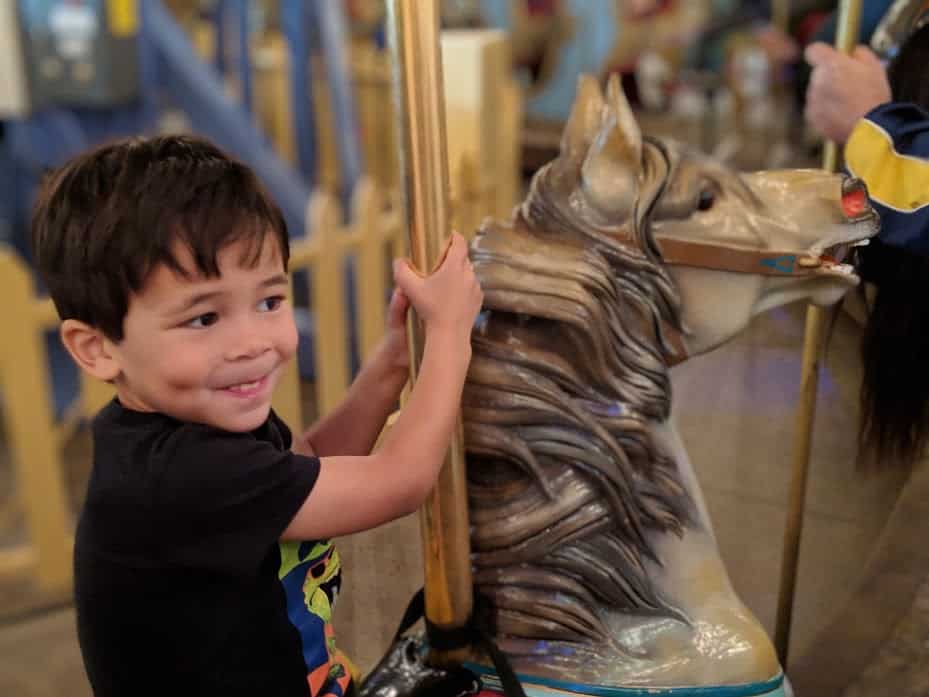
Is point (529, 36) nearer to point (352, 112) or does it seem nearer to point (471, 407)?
point (352, 112)

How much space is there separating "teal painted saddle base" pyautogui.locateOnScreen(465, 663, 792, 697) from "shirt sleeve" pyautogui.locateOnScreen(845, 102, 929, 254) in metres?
0.34

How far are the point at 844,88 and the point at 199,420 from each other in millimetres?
603

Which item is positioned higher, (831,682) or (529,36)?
(529,36)

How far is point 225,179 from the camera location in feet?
1.81

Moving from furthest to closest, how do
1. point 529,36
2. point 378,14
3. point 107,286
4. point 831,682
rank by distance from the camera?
point 378,14 → point 529,36 → point 831,682 → point 107,286

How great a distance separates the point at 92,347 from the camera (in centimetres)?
57

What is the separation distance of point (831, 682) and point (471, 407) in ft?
1.42

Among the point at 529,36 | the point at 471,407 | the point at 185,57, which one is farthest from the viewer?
the point at 529,36

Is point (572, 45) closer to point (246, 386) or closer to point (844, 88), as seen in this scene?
point (844, 88)

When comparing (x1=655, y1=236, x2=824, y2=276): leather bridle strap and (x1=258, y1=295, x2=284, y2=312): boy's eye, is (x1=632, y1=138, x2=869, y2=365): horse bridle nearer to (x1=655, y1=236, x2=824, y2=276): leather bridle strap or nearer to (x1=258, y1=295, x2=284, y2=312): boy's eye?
(x1=655, y1=236, x2=824, y2=276): leather bridle strap

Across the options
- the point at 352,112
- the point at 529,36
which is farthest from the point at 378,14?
the point at 352,112

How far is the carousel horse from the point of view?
0.63 metres

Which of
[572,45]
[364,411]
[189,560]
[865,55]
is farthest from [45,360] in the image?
[572,45]

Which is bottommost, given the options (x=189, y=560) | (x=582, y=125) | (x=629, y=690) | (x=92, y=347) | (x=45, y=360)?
(x=45, y=360)
